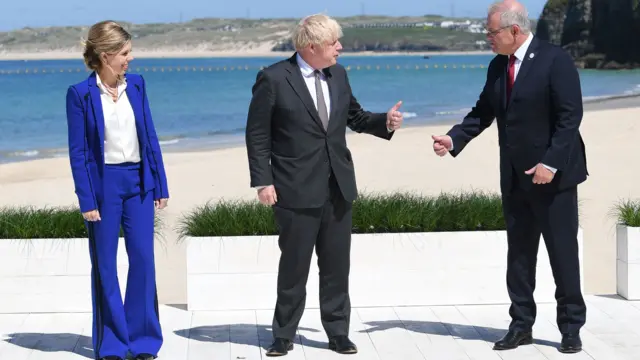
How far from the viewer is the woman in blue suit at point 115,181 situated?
5.04m

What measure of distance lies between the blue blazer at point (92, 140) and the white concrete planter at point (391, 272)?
1183mm

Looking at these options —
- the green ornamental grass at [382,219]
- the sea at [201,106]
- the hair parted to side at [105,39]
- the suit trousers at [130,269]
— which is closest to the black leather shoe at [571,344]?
the green ornamental grass at [382,219]

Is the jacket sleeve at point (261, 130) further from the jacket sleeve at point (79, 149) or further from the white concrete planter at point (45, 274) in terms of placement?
the white concrete planter at point (45, 274)

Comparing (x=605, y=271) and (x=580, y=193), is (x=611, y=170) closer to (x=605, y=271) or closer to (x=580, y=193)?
(x=580, y=193)

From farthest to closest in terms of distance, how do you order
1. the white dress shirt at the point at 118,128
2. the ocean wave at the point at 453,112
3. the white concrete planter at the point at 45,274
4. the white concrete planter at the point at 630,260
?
the ocean wave at the point at 453,112 → the white concrete planter at the point at 630,260 → the white concrete planter at the point at 45,274 → the white dress shirt at the point at 118,128

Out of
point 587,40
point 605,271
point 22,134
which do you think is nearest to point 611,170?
point 605,271

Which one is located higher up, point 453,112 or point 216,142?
point 216,142

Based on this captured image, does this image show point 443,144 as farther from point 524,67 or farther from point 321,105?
point 321,105

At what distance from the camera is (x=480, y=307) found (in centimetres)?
629

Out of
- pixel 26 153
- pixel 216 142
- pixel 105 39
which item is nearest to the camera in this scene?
pixel 105 39

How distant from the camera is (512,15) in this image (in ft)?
17.0

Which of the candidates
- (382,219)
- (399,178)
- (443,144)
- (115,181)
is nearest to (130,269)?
(115,181)

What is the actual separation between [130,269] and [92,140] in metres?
0.64

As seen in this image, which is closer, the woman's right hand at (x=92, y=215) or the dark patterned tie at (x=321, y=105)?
the woman's right hand at (x=92, y=215)
